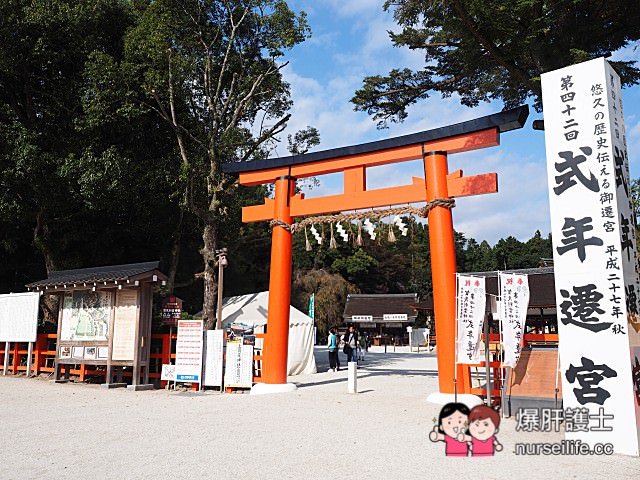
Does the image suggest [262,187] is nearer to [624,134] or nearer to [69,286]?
[69,286]

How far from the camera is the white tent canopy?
47.2 ft

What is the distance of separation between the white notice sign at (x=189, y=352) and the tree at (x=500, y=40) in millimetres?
6140

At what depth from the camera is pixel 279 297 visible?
1059 cm

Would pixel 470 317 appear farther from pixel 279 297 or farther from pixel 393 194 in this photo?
pixel 279 297

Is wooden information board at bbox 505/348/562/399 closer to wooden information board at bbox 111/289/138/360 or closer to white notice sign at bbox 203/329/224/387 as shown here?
white notice sign at bbox 203/329/224/387

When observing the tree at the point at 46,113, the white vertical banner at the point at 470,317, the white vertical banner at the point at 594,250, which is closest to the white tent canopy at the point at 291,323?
the tree at the point at 46,113

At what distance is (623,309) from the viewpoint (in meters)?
5.37

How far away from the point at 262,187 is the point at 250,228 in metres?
2.15

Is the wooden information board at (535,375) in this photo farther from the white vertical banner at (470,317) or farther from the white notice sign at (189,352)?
the white notice sign at (189,352)

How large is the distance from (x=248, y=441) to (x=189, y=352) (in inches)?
219

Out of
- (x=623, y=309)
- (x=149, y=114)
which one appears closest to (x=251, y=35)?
(x=149, y=114)

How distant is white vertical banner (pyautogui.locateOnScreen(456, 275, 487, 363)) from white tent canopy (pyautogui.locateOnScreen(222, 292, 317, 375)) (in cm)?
639

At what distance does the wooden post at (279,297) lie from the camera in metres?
10.4

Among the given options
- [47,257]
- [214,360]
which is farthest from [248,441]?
[47,257]
